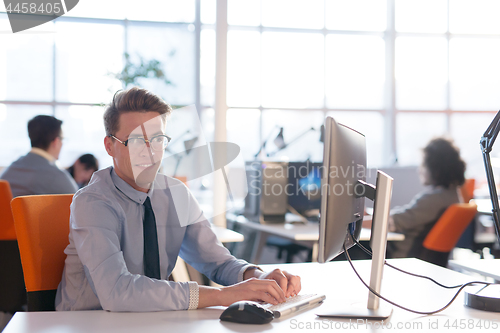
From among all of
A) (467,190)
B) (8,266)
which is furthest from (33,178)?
(467,190)

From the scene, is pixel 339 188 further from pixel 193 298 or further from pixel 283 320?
pixel 193 298

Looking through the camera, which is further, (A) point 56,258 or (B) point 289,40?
(B) point 289,40

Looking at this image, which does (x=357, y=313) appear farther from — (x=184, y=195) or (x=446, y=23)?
(x=446, y=23)

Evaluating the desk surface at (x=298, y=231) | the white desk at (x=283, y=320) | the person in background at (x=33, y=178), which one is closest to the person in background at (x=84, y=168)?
the person in background at (x=33, y=178)

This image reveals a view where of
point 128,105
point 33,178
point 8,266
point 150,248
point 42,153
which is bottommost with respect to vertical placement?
point 8,266

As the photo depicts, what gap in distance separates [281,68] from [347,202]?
4.71 m

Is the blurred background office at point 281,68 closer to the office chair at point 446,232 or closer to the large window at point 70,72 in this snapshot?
the large window at point 70,72

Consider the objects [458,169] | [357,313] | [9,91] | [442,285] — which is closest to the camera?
[357,313]

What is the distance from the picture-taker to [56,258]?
4.03ft

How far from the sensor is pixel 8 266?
2414mm

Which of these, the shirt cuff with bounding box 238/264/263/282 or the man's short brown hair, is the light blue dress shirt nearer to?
the shirt cuff with bounding box 238/264/263/282

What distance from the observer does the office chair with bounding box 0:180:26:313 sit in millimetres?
2412

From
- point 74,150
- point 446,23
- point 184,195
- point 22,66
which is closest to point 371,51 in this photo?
point 446,23

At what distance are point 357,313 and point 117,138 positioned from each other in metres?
0.80
